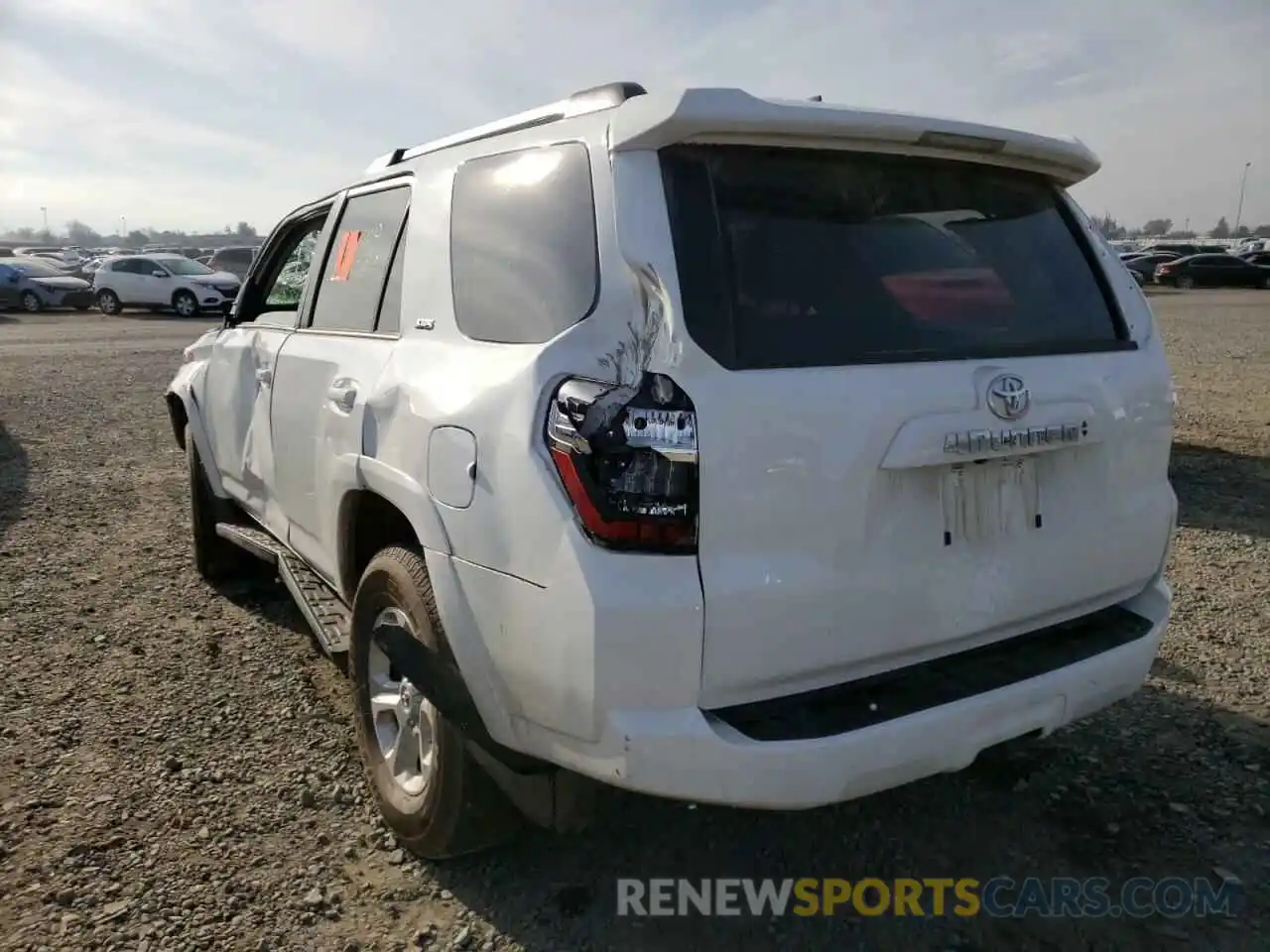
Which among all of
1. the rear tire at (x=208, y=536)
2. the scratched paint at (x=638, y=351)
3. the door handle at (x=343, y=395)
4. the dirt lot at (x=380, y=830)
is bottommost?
the dirt lot at (x=380, y=830)

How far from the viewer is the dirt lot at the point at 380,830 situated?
101 inches

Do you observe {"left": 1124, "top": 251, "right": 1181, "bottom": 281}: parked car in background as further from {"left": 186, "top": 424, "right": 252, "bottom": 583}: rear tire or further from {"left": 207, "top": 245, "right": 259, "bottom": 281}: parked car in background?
{"left": 186, "top": 424, "right": 252, "bottom": 583}: rear tire

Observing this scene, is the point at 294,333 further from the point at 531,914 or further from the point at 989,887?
the point at 989,887

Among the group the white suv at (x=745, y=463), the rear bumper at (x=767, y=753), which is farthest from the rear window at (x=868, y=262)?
the rear bumper at (x=767, y=753)

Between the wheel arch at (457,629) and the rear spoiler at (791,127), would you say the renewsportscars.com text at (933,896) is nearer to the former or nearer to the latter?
the wheel arch at (457,629)

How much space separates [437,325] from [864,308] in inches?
46.0

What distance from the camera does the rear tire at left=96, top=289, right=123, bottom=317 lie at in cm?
2739

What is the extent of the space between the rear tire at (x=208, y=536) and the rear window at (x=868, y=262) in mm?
3578

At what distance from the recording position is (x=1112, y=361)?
2596mm

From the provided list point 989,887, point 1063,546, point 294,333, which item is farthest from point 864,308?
point 294,333

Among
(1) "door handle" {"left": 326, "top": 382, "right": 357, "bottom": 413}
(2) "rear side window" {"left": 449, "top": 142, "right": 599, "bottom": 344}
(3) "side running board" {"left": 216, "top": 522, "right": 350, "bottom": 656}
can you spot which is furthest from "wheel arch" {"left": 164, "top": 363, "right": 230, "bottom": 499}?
(2) "rear side window" {"left": 449, "top": 142, "right": 599, "bottom": 344}

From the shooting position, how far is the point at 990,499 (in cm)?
232

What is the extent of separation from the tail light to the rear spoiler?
57 centimetres

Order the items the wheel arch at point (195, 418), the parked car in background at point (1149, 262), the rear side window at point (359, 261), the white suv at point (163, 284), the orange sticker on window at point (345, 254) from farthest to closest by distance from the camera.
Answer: the parked car in background at point (1149, 262)
the white suv at point (163, 284)
the wheel arch at point (195, 418)
the orange sticker on window at point (345, 254)
the rear side window at point (359, 261)
